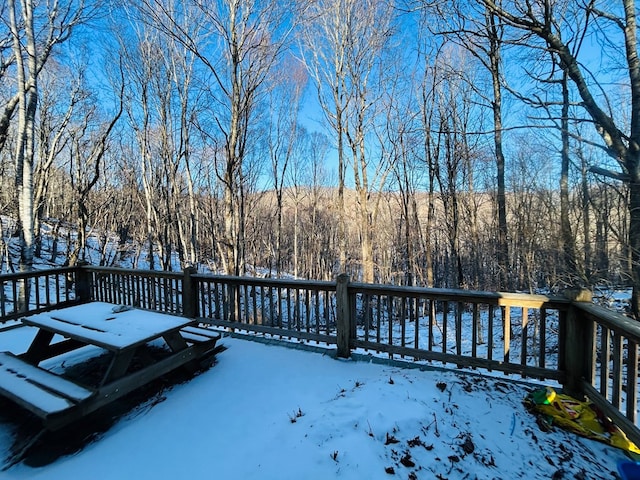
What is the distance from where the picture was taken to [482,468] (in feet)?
6.21

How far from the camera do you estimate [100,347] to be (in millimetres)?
2549

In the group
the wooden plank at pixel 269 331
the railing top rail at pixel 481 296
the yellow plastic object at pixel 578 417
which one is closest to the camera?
the yellow plastic object at pixel 578 417

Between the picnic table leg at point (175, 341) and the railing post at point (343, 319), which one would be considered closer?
the picnic table leg at point (175, 341)

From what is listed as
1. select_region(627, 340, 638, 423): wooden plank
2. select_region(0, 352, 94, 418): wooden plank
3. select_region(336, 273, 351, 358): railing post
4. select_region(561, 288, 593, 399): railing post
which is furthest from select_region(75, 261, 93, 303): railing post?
select_region(627, 340, 638, 423): wooden plank

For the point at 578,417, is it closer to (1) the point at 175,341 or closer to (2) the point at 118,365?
(1) the point at 175,341

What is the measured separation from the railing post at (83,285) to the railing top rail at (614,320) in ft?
24.4

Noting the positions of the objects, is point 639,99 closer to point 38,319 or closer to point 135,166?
point 38,319

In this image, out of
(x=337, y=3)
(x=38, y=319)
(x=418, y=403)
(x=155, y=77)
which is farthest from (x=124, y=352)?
(x=155, y=77)

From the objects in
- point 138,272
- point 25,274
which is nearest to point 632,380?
point 138,272

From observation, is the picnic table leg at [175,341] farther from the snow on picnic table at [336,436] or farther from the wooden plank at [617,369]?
the wooden plank at [617,369]

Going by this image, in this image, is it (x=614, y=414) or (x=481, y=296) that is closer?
(x=614, y=414)

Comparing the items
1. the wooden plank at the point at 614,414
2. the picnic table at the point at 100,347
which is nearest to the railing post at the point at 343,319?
the picnic table at the point at 100,347

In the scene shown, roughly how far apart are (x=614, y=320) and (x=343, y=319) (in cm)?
236

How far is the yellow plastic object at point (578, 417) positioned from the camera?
2.15m
